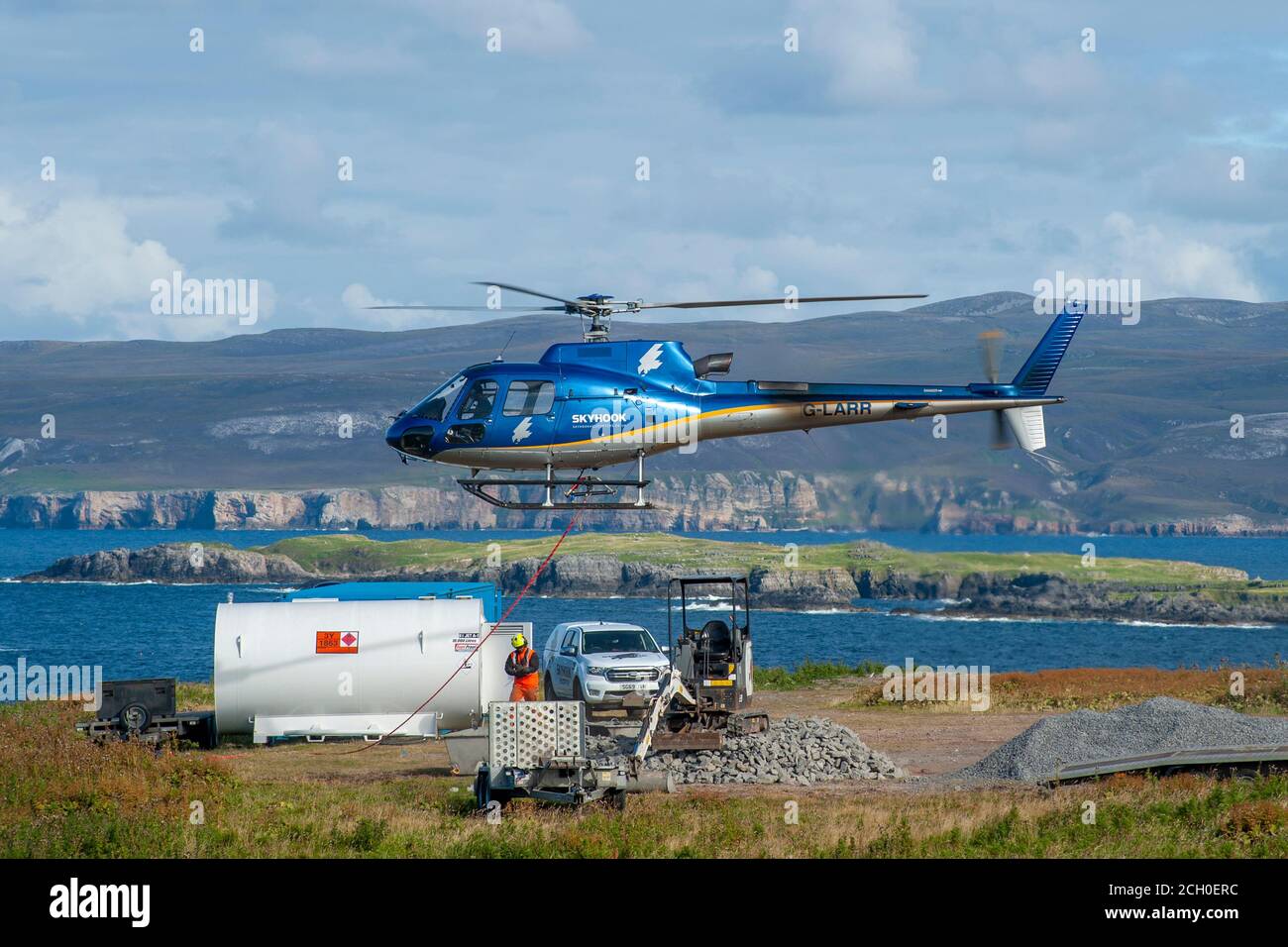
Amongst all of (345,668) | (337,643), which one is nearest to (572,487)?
(337,643)

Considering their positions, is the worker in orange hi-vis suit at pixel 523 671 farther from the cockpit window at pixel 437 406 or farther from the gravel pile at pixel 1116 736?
the gravel pile at pixel 1116 736

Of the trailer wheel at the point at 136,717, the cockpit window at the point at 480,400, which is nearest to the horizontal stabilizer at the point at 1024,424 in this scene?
the cockpit window at the point at 480,400

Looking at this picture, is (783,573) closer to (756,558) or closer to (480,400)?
→ (756,558)

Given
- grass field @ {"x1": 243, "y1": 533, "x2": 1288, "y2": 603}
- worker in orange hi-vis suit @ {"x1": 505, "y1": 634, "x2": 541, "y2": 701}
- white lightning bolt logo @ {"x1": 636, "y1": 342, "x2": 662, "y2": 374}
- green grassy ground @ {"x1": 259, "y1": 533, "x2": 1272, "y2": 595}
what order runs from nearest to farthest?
worker in orange hi-vis suit @ {"x1": 505, "y1": 634, "x2": 541, "y2": 701}
white lightning bolt logo @ {"x1": 636, "y1": 342, "x2": 662, "y2": 374}
grass field @ {"x1": 243, "y1": 533, "x2": 1288, "y2": 603}
green grassy ground @ {"x1": 259, "y1": 533, "x2": 1272, "y2": 595}

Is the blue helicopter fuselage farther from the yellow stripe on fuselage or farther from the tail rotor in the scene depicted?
the tail rotor

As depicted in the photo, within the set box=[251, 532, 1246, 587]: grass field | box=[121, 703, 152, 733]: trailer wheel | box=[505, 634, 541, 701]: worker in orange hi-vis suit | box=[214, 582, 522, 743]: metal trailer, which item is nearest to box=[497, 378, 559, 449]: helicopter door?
box=[505, 634, 541, 701]: worker in orange hi-vis suit

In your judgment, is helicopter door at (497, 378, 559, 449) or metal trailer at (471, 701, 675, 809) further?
helicopter door at (497, 378, 559, 449)
